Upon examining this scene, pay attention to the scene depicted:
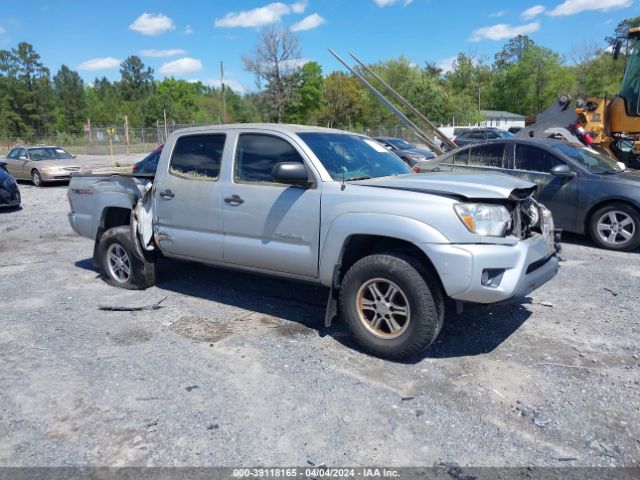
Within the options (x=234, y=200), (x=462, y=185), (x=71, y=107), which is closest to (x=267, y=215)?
(x=234, y=200)

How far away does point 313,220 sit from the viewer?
14.4ft

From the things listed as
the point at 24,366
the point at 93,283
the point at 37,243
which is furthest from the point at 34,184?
the point at 24,366

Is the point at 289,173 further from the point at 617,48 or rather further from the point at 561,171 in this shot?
the point at 617,48

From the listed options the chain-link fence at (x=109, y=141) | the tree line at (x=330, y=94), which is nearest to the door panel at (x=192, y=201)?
the chain-link fence at (x=109, y=141)

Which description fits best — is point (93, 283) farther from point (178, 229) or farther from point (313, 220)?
point (313, 220)

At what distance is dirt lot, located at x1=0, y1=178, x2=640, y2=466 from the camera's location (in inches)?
119

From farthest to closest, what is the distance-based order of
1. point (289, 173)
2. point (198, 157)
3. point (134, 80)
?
point (134, 80) < point (198, 157) < point (289, 173)

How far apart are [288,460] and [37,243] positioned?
310 inches

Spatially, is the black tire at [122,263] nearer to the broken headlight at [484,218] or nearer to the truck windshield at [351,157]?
the truck windshield at [351,157]

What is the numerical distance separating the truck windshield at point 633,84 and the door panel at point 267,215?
9.91m

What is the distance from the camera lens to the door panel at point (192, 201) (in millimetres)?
5102

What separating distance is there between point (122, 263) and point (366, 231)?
3394 millimetres

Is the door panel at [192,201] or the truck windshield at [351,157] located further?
the door panel at [192,201]

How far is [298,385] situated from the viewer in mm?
3760
